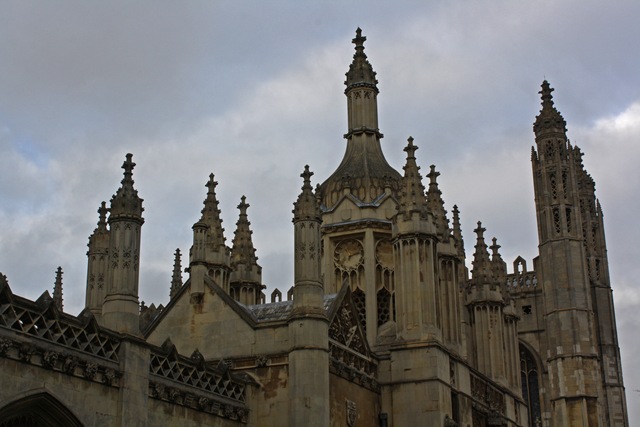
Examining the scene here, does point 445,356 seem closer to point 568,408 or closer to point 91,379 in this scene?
point 91,379

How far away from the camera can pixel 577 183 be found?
74.3 meters

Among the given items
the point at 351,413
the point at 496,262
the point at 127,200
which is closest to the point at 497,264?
the point at 496,262

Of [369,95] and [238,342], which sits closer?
[238,342]

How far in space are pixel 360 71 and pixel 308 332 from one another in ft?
51.1

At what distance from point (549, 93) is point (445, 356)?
52.8 meters

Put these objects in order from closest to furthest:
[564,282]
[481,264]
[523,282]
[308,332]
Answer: [308,332] < [481,264] < [564,282] < [523,282]

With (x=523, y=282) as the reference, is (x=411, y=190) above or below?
below

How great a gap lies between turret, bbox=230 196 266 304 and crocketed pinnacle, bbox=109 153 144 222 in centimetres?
1366

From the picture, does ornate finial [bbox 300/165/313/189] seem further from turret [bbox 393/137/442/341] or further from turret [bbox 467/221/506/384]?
turret [bbox 467/221/506/384]

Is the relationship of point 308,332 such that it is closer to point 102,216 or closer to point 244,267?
point 102,216

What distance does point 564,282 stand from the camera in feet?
231

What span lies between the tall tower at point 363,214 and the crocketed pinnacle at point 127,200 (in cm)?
1388

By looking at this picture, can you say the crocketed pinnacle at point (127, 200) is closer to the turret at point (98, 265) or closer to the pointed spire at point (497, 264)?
the turret at point (98, 265)

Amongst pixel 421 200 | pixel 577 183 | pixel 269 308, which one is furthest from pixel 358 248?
pixel 577 183
